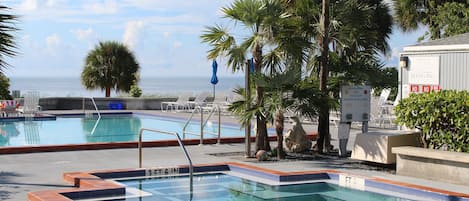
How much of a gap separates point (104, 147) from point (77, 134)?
16.8ft

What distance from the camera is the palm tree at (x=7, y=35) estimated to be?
830 centimetres

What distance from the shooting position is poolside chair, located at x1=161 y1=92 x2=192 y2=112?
26675mm

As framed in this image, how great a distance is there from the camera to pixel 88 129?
2033cm

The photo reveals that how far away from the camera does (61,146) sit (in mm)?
13492

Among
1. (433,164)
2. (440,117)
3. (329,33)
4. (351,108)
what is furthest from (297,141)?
(433,164)

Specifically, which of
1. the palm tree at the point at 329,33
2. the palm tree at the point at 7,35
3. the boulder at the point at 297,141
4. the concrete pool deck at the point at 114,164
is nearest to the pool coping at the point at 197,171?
the concrete pool deck at the point at 114,164

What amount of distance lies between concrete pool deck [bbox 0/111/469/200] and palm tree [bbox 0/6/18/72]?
1747mm

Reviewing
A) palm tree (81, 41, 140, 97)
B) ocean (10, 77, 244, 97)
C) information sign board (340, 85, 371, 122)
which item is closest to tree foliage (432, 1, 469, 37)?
ocean (10, 77, 244, 97)

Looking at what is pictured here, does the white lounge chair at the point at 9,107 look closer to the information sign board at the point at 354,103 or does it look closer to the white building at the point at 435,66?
the information sign board at the point at 354,103

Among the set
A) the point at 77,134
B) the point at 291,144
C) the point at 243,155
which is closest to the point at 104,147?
the point at 243,155

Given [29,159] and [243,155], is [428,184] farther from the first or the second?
[29,159]

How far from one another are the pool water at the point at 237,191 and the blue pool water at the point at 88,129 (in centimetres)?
671

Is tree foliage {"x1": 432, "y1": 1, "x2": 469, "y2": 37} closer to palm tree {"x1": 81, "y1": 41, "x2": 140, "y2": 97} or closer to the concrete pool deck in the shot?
the concrete pool deck

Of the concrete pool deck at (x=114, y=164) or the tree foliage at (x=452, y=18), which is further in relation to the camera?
the tree foliage at (x=452, y=18)
